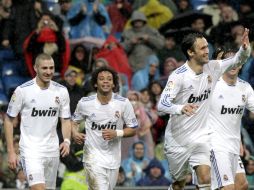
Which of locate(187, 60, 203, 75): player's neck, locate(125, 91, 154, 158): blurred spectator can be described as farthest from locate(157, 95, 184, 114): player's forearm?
locate(125, 91, 154, 158): blurred spectator

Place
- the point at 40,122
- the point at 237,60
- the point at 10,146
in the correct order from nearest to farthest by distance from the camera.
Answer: the point at 237,60 < the point at 10,146 < the point at 40,122

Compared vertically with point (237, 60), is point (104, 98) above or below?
below

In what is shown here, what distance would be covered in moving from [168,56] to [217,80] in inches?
235

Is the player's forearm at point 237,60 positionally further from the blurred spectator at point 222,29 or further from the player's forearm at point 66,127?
the blurred spectator at point 222,29

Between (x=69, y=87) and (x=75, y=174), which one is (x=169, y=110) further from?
(x=69, y=87)

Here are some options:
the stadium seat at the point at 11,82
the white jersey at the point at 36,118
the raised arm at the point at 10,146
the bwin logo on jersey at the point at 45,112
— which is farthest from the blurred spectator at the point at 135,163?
the raised arm at the point at 10,146

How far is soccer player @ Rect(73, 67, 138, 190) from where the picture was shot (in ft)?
49.4

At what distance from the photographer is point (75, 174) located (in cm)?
1744

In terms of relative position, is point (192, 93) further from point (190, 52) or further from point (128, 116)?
point (128, 116)

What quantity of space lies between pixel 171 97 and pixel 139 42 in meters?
6.76

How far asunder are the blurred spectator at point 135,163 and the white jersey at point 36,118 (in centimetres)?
414

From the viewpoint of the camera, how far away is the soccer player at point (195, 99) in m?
A: 14.2

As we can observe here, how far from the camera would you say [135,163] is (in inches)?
749

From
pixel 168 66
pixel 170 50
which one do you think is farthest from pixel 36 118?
pixel 170 50
